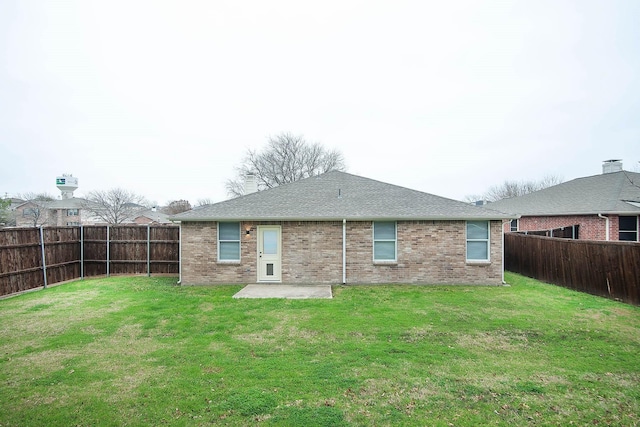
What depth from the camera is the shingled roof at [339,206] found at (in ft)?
36.7

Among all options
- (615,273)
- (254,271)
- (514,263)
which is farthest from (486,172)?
(254,271)

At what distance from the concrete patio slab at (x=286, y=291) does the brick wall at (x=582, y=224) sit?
14024 millimetres

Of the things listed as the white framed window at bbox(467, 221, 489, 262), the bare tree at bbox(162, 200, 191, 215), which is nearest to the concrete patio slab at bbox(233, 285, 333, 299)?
the white framed window at bbox(467, 221, 489, 262)

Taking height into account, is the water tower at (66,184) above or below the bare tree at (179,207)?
above

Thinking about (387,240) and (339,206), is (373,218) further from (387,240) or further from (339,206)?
(339,206)

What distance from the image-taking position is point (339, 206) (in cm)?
1202

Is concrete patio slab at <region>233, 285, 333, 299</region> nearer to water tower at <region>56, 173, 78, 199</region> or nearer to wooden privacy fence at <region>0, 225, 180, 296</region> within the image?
wooden privacy fence at <region>0, 225, 180, 296</region>

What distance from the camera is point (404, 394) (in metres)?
4.10

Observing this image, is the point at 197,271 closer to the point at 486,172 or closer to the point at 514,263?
the point at 514,263

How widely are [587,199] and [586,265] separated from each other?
31.3 feet

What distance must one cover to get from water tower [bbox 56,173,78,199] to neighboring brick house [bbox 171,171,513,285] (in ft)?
131

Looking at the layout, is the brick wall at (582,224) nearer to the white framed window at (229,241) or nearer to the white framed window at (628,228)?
the white framed window at (628,228)

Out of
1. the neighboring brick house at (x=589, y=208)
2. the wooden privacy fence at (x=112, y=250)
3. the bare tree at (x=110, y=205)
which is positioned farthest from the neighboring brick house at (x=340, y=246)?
the bare tree at (x=110, y=205)

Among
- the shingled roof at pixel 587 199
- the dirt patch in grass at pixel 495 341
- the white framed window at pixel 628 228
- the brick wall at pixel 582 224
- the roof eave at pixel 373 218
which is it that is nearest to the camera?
the dirt patch in grass at pixel 495 341
